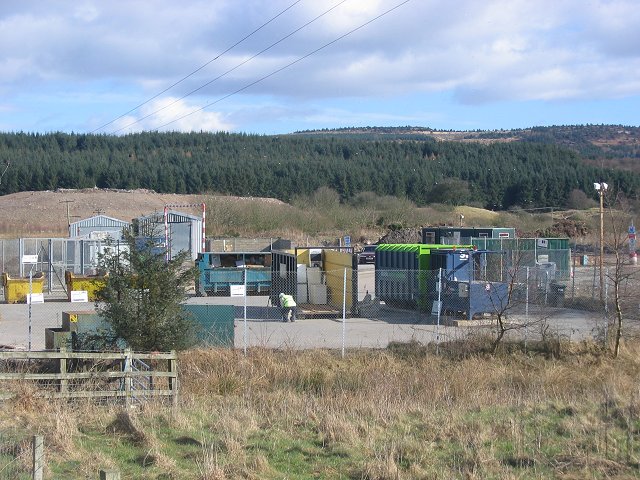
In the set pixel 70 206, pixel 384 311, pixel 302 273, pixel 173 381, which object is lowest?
pixel 384 311

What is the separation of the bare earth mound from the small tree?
174 feet

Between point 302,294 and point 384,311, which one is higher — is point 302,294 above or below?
above

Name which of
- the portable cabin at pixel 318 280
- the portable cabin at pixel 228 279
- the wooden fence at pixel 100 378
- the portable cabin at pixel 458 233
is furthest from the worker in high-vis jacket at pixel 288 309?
the portable cabin at pixel 458 233

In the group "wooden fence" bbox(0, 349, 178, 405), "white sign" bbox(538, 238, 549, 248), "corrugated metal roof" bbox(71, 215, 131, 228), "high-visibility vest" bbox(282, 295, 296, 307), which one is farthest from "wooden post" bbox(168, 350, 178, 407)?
"corrugated metal roof" bbox(71, 215, 131, 228)

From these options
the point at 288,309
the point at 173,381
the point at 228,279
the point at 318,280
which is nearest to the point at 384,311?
the point at 318,280

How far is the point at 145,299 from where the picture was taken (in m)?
15.0

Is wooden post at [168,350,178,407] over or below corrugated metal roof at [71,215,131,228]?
below

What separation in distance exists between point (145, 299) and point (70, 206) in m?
70.4

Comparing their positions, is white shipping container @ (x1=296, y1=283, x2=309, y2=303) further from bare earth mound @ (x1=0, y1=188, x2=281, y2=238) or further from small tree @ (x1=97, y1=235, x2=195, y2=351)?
bare earth mound @ (x1=0, y1=188, x2=281, y2=238)

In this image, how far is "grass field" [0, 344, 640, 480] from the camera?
8.34m

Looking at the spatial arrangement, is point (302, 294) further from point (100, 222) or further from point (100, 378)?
point (100, 222)

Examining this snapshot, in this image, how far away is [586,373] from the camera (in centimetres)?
1677

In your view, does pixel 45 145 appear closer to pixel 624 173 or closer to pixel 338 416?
pixel 624 173

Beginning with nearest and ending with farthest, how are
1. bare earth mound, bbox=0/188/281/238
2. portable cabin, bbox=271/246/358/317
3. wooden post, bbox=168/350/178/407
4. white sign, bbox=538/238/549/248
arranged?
wooden post, bbox=168/350/178/407, portable cabin, bbox=271/246/358/317, white sign, bbox=538/238/549/248, bare earth mound, bbox=0/188/281/238
